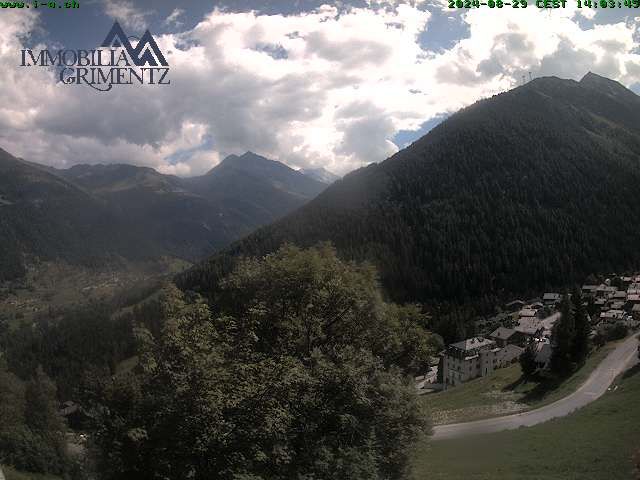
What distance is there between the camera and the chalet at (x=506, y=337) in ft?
379

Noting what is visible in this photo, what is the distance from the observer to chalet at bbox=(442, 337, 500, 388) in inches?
3826

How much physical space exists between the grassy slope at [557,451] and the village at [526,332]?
103 feet

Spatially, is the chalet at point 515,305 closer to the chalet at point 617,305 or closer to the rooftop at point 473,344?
the chalet at point 617,305

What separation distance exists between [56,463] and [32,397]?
3002cm

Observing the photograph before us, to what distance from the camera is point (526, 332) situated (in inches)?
4678

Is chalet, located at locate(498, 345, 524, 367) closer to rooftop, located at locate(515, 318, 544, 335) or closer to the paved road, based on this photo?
rooftop, located at locate(515, 318, 544, 335)

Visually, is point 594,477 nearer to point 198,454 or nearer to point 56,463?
point 198,454

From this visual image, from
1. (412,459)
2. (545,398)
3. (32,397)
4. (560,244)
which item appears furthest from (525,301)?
(412,459)

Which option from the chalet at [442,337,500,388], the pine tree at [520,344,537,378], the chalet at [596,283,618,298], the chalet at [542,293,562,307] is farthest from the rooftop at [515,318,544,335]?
the pine tree at [520,344,537,378]

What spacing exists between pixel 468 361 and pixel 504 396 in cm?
3719

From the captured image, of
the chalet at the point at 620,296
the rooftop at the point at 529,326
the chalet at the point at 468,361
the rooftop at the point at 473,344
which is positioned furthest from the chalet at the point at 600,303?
the chalet at the point at 468,361

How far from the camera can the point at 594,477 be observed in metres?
20.3

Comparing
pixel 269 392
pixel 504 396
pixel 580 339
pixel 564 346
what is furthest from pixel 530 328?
pixel 269 392

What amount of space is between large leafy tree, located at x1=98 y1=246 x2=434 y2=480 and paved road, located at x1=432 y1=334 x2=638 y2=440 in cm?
2444
